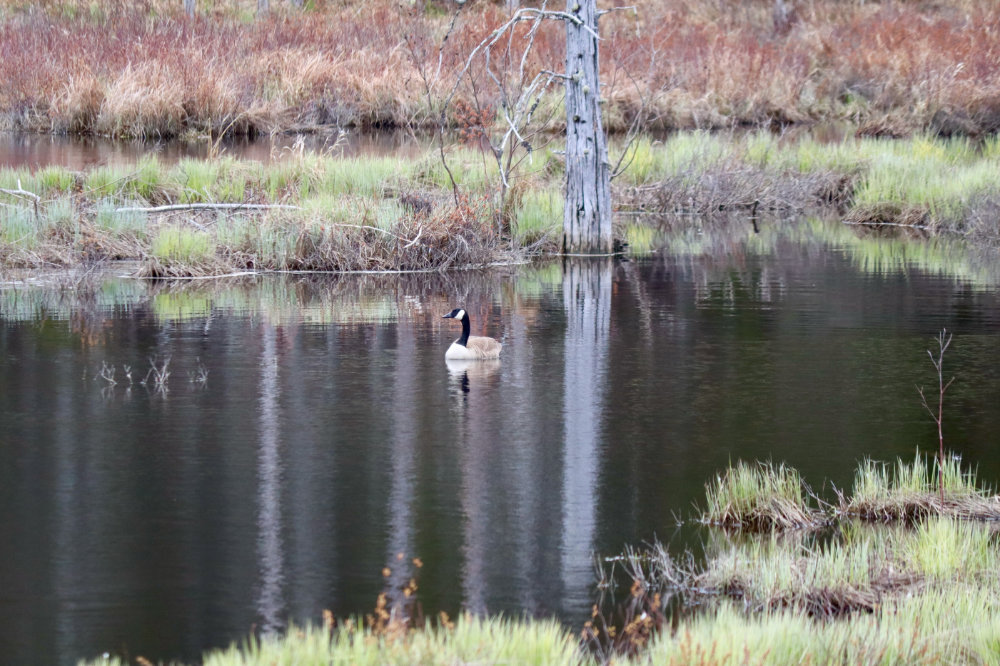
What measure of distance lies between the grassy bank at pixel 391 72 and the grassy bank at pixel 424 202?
406cm

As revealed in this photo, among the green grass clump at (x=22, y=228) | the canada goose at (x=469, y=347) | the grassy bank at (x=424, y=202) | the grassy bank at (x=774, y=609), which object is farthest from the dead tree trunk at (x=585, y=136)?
the grassy bank at (x=774, y=609)

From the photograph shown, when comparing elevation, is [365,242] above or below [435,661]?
above

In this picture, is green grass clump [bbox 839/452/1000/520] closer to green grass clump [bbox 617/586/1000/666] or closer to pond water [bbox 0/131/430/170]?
green grass clump [bbox 617/586/1000/666]

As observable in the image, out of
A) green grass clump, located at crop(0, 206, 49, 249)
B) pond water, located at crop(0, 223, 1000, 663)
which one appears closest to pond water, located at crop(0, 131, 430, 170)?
green grass clump, located at crop(0, 206, 49, 249)

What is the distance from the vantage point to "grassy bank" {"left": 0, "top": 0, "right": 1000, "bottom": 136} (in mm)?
31953

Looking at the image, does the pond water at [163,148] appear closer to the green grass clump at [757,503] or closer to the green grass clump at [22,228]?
the green grass clump at [22,228]

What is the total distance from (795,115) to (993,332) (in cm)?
2304

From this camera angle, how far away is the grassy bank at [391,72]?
3195 centimetres

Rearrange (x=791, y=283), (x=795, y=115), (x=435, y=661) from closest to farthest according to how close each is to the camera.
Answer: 1. (x=435, y=661)
2. (x=791, y=283)
3. (x=795, y=115)

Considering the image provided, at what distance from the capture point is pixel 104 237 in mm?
18156

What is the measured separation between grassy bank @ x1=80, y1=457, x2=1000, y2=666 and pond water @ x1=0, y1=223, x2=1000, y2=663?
35 cm

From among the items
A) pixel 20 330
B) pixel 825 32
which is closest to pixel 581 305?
pixel 20 330

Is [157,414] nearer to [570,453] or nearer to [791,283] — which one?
[570,453]

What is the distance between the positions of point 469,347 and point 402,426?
2326 mm
